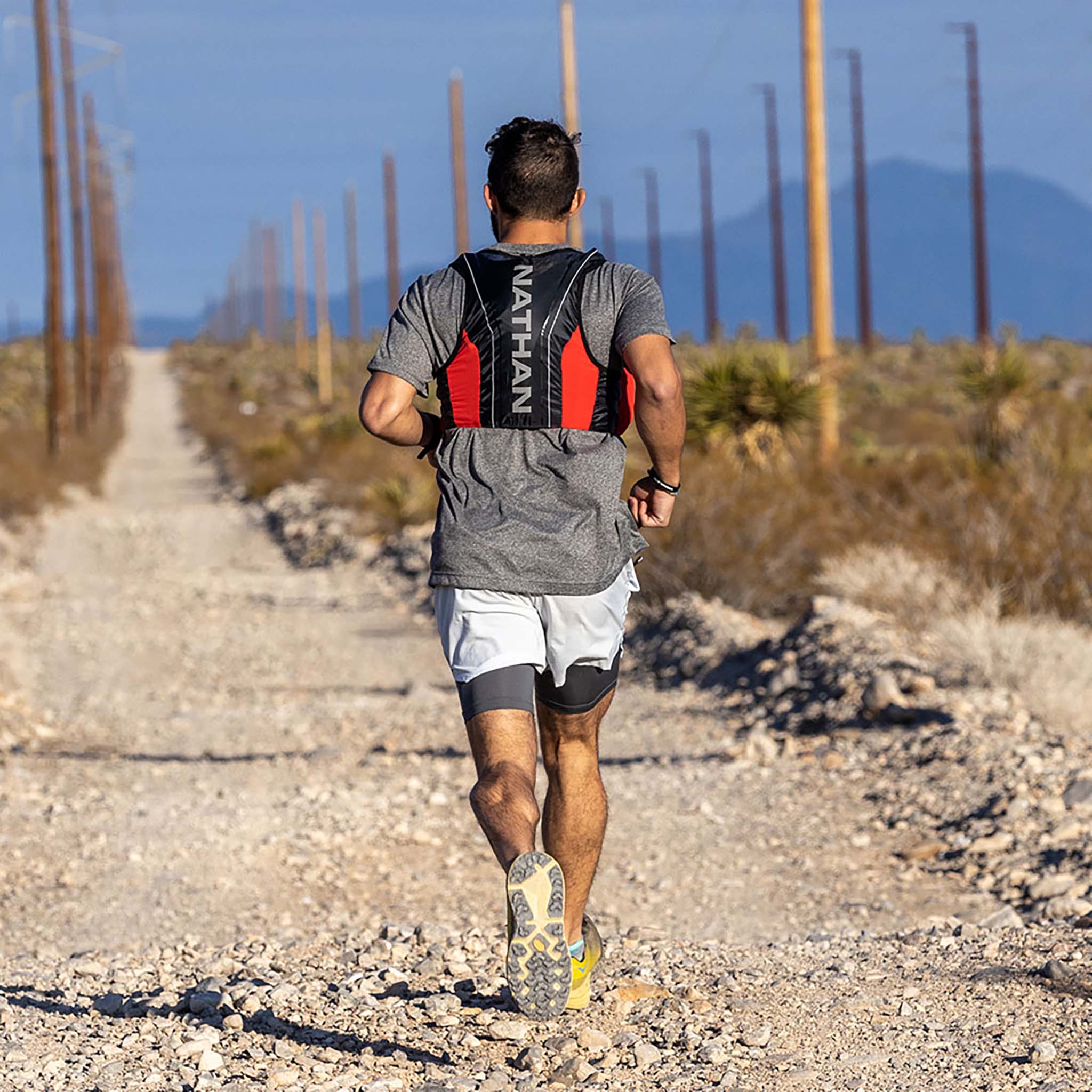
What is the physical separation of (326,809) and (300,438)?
92.5ft

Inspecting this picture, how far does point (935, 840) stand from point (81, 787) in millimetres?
4043

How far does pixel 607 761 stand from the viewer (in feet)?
27.3

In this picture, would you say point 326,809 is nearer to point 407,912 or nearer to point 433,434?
point 407,912

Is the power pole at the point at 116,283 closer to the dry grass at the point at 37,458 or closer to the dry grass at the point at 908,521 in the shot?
the dry grass at the point at 37,458

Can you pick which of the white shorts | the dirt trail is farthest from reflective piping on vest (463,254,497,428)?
the dirt trail

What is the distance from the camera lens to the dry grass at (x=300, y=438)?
1969cm

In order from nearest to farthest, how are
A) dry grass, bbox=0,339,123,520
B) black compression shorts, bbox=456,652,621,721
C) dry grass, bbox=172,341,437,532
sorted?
black compression shorts, bbox=456,652,621,721, dry grass, bbox=172,341,437,532, dry grass, bbox=0,339,123,520

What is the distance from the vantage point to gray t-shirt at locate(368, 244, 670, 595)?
371 cm

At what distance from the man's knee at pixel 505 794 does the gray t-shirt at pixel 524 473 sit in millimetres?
408

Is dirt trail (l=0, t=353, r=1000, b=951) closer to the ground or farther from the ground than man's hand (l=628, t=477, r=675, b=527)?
closer to the ground

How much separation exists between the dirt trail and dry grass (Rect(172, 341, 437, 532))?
2.49m

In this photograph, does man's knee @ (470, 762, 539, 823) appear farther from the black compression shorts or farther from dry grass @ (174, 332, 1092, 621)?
dry grass @ (174, 332, 1092, 621)

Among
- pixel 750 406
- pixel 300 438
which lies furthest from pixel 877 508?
pixel 300 438

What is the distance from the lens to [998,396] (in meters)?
17.8
